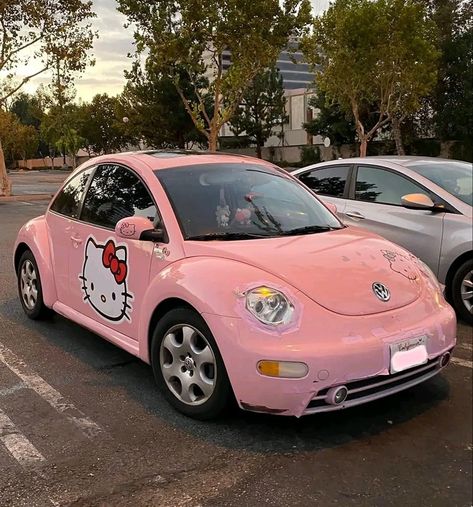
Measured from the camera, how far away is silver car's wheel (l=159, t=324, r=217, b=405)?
3307 millimetres

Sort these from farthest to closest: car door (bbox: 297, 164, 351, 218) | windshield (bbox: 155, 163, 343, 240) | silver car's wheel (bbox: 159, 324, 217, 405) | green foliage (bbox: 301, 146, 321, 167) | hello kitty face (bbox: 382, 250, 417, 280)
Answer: green foliage (bbox: 301, 146, 321, 167) → car door (bbox: 297, 164, 351, 218) → windshield (bbox: 155, 163, 343, 240) → hello kitty face (bbox: 382, 250, 417, 280) → silver car's wheel (bbox: 159, 324, 217, 405)

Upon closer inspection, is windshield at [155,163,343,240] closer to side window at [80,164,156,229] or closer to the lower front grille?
side window at [80,164,156,229]

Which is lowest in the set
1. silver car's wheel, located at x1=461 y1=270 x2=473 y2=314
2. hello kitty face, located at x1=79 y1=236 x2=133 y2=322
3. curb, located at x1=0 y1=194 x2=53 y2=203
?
curb, located at x1=0 y1=194 x2=53 y2=203

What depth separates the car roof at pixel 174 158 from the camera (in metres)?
4.27

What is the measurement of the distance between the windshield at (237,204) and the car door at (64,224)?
1.02 m

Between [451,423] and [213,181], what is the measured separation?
2137mm

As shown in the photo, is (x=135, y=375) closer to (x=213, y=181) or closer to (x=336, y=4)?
(x=213, y=181)

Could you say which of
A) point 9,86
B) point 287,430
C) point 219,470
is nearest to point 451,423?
point 287,430

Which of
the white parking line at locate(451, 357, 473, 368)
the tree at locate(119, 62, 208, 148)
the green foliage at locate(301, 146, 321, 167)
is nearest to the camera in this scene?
the white parking line at locate(451, 357, 473, 368)

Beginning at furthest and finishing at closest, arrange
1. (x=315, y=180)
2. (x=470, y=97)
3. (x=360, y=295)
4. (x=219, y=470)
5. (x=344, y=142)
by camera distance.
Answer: (x=344, y=142) → (x=470, y=97) → (x=315, y=180) → (x=360, y=295) → (x=219, y=470)

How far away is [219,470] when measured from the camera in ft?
9.58

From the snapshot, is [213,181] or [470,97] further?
[470,97]

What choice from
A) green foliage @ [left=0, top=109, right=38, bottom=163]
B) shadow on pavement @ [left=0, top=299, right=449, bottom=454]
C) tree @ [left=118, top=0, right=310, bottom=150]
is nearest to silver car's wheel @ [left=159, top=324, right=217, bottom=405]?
shadow on pavement @ [left=0, top=299, right=449, bottom=454]

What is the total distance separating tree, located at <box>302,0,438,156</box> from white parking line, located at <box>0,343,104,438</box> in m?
23.9
